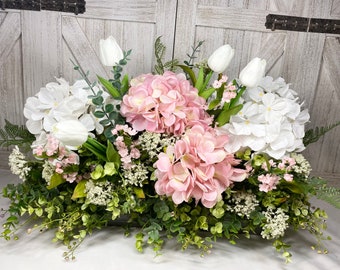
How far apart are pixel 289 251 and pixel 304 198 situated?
155 mm

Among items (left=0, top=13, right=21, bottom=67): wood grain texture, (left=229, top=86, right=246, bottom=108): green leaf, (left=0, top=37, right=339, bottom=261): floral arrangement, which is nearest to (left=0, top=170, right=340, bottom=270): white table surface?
(left=0, top=37, right=339, bottom=261): floral arrangement

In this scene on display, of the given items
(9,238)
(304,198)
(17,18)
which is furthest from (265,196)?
(17,18)

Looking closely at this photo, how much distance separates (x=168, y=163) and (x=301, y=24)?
76cm

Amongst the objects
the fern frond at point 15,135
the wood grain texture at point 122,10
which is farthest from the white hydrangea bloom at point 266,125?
the fern frond at point 15,135

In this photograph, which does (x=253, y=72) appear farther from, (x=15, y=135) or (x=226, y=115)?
(x=15, y=135)

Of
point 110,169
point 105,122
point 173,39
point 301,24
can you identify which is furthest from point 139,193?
point 301,24

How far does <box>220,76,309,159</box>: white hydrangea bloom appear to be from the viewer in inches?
38.6

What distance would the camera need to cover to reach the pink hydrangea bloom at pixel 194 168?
892 millimetres

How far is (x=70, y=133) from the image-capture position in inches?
33.3

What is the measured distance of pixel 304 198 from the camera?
1035 mm

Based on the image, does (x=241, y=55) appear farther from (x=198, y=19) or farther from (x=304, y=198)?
(x=304, y=198)

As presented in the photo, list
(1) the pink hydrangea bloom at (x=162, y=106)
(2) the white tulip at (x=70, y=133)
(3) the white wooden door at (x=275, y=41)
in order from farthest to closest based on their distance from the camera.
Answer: (3) the white wooden door at (x=275, y=41)
(1) the pink hydrangea bloom at (x=162, y=106)
(2) the white tulip at (x=70, y=133)

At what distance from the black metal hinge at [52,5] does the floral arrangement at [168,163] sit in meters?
0.38

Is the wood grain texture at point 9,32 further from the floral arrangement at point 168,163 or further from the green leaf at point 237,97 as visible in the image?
the green leaf at point 237,97
